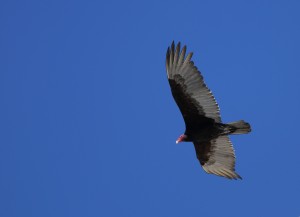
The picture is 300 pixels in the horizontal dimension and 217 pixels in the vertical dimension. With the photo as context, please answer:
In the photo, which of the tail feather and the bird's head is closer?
the tail feather

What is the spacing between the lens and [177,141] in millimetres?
13812

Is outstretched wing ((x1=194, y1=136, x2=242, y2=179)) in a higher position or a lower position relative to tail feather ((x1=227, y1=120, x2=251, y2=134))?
lower

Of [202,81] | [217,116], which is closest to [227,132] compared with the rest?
[217,116]

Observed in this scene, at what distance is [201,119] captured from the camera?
1352 centimetres

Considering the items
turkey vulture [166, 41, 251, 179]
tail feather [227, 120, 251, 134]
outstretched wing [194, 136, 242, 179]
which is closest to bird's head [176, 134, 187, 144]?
turkey vulture [166, 41, 251, 179]

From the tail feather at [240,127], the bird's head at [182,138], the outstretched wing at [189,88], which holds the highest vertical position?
the outstretched wing at [189,88]

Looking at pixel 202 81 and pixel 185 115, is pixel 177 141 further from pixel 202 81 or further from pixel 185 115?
pixel 202 81

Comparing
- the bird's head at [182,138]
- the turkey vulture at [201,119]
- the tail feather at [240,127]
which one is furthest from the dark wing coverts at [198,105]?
the tail feather at [240,127]

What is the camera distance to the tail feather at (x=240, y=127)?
12992 millimetres

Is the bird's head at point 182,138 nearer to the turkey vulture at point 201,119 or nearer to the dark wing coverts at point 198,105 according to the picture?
the turkey vulture at point 201,119

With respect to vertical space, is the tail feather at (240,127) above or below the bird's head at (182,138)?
below

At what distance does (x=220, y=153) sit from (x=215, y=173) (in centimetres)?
49

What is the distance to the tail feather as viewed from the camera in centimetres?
1299

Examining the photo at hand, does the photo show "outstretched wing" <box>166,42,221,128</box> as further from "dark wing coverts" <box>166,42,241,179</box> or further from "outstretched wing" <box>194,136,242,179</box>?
"outstretched wing" <box>194,136,242,179</box>
